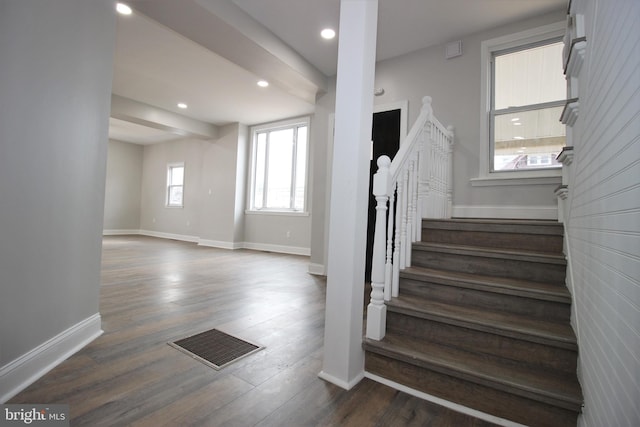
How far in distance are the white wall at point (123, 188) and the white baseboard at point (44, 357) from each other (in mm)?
8155

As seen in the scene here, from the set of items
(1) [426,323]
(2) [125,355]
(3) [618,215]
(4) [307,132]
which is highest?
(4) [307,132]

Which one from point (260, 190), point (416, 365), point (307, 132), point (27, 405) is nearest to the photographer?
point (27, 405)

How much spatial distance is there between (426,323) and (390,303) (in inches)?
8.6

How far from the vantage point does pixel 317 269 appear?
4.26m

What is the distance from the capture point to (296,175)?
6.34 metres

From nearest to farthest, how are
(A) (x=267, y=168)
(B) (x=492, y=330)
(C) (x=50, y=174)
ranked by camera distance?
(B) (x=492, y=330), (C) (x=50, y=174), (A) (x=267, y=168)

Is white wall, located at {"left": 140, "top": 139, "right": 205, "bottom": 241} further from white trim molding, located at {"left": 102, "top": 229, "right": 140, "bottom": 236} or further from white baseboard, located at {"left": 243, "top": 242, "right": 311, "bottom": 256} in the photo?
white baseboard, located at {"left": 243, "top": 242, "right": 311, "bottom": 256}

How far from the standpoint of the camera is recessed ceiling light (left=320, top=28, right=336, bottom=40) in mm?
3143

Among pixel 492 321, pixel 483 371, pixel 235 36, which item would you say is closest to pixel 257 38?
pixel 235 36

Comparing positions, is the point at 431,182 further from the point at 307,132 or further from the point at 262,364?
the point at 307,132

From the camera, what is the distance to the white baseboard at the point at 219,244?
676 cm

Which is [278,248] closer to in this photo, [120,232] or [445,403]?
[445,403]

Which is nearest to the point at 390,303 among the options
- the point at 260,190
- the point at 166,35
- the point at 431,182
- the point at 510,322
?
the point at 510,322

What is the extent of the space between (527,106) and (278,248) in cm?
494
